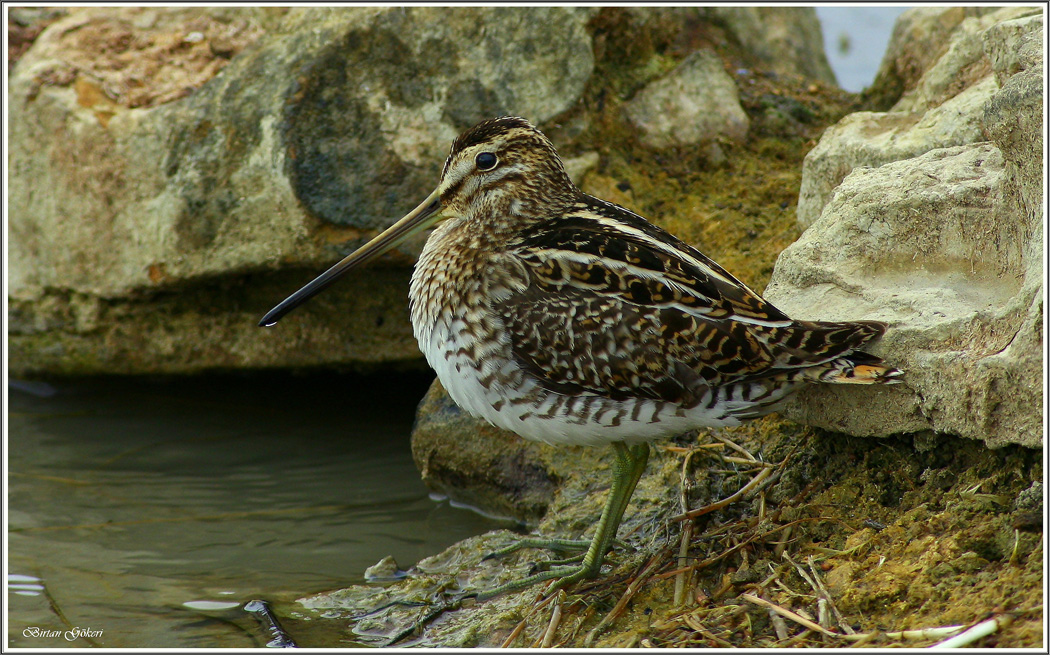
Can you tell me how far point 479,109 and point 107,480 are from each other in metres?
2.76

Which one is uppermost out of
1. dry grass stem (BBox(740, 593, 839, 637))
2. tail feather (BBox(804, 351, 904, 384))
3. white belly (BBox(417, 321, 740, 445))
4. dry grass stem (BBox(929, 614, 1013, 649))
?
tail feather (BBox(804, 351, 904, 384))

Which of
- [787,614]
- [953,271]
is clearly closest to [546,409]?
[787,614]

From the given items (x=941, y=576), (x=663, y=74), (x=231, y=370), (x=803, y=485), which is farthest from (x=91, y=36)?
(x=941, y=576)

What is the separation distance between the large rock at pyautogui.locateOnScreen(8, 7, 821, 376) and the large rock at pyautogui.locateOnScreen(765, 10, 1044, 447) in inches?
78.6

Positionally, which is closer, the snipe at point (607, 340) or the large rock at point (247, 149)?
the snipe at point (607, 340)

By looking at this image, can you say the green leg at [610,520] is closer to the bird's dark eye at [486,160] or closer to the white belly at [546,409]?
the white belly at [546,409]

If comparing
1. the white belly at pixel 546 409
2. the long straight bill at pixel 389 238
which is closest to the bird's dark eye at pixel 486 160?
the long straight bill at pixel 389 238

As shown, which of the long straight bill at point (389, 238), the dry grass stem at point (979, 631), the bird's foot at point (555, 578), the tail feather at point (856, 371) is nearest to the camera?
the dry grass stem at point (979, 631)

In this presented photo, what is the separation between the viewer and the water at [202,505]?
13.2 ft

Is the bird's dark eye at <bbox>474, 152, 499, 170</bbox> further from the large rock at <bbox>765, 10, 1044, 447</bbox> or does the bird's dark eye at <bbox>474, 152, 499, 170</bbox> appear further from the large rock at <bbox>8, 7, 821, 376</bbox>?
the large rock at <bbox>8, 7, 821, 376</bbox>

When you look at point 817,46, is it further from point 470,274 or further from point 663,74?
point 470,274

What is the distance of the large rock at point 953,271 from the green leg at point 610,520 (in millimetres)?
603

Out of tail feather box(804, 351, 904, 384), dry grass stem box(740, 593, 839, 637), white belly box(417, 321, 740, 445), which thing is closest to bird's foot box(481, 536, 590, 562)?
white belly box(417, 321, 740, 445)

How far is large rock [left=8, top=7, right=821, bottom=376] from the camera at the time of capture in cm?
535
